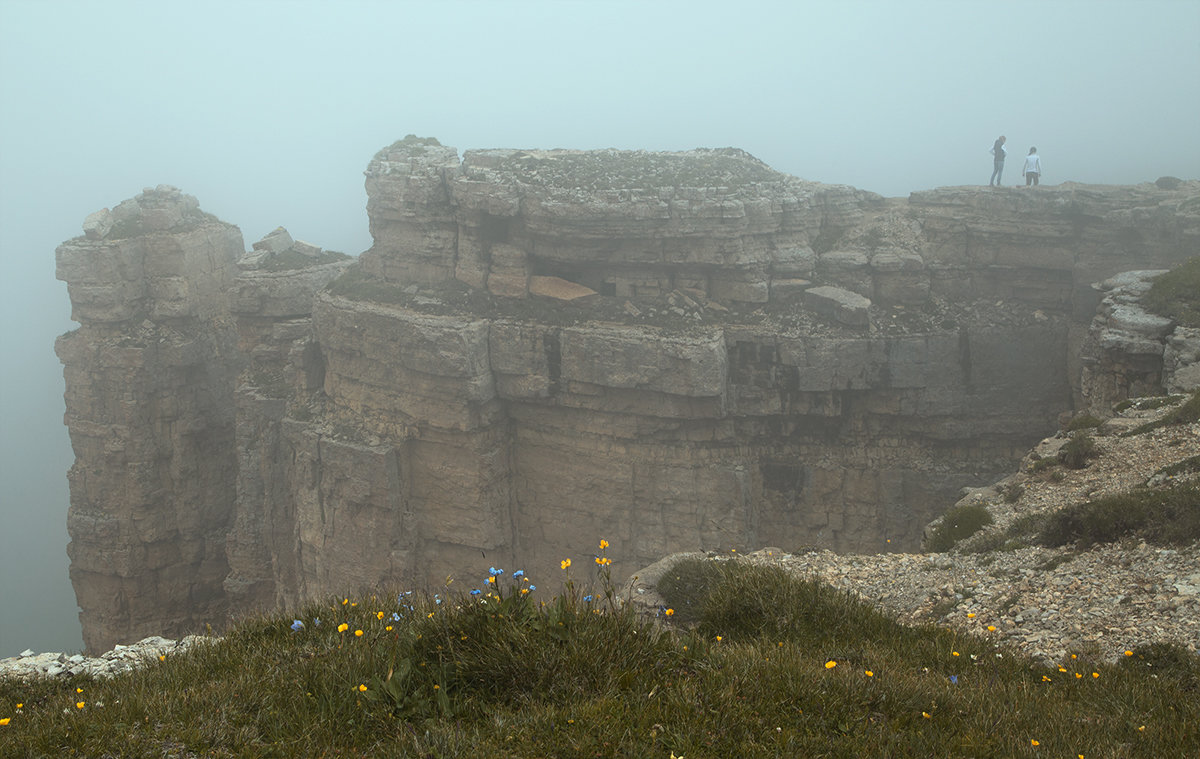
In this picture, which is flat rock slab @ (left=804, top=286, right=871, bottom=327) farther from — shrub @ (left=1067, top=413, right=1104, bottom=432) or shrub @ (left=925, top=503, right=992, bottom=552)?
shrub @ (left=925, top=503, right=992, bottom=552)

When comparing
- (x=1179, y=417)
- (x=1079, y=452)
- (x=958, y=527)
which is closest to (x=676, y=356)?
(x=958, y=527)

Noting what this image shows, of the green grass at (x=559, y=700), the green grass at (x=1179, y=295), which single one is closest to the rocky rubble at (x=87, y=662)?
the green grass at (x=559, y=700)

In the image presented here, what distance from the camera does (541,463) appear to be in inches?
972

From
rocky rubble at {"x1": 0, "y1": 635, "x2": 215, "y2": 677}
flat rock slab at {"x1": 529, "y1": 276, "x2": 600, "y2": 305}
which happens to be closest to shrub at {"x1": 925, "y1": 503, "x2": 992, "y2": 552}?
rocky rubble at {"x1": 0, "y1": 635, "x2": 215, "y2": 677}

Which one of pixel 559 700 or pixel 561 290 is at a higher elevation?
pixel 561 290

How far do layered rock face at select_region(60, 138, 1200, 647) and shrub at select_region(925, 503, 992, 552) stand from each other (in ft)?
29.4

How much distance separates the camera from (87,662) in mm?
7887

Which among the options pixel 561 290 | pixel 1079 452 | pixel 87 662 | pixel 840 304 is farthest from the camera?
pixel 561 290

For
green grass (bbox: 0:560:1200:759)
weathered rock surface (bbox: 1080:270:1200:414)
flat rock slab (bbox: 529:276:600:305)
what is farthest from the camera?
flat rock slab (bbox: 529:276:600:305)

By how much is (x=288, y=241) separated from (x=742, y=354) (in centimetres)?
1778

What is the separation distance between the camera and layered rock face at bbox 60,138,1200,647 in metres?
22.8

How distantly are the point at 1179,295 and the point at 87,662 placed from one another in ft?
65.3

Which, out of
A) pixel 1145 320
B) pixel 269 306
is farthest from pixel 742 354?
pixel 269 306

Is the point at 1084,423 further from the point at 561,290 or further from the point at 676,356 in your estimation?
the point at 561,290
